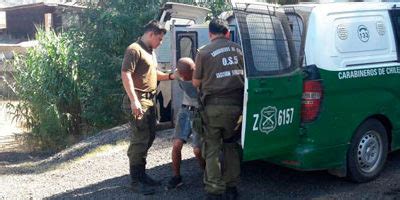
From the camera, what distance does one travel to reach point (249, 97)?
4.72 meters

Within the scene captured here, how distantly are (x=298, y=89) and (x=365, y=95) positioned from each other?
2.74 ft

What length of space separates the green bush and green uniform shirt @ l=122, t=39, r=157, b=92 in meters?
5.23

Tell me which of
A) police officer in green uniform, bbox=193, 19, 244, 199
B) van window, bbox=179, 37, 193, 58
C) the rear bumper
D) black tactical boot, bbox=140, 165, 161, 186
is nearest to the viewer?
police officer in green uniform, bbox=193, 19, 244, 199

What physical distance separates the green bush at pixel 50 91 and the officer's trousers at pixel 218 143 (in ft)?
19.8

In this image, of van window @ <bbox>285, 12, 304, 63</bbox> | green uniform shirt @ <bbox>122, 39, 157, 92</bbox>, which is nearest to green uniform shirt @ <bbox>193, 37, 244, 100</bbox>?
van window @ <bbox>285, 12, 304, 63</bbox>

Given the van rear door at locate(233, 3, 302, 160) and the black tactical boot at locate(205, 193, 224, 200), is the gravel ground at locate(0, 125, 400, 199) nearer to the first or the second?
the black tactical boot at locate(205, 193, 224, 200)

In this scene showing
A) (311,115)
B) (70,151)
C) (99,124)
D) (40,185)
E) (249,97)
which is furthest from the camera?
(99,124)

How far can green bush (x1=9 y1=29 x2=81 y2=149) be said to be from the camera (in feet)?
34.2

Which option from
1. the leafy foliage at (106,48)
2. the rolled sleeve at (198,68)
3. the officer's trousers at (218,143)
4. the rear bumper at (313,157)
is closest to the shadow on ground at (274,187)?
the rear bumper at (313,157)

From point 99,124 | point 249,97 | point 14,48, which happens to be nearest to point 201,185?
point 249,97

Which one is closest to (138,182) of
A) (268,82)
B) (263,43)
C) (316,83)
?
(268,82)

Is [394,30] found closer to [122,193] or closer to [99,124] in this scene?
[122,193]

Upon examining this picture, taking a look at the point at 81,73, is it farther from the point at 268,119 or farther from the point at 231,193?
the point at 268,119

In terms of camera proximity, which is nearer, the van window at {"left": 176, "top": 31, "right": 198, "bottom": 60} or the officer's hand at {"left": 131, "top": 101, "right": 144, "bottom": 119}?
the officer's hand at {"left": 131, "top": 101, "right": 144, "bottom": 119}
